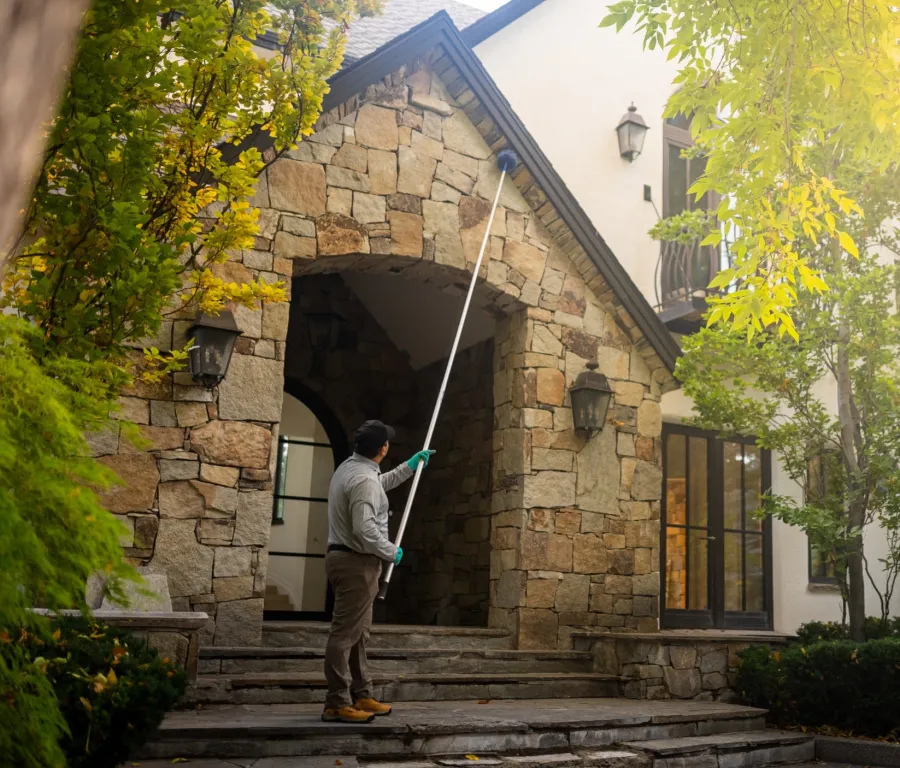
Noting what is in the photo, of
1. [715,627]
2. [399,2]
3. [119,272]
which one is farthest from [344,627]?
[399,2]

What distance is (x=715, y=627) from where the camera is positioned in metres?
9.48

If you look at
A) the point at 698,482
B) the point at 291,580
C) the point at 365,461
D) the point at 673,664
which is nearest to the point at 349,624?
the point at 365,461

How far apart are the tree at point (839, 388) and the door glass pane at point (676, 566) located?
69.1 inches

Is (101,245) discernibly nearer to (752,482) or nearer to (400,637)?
(400,637)

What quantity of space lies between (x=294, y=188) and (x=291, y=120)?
1653 millimetres

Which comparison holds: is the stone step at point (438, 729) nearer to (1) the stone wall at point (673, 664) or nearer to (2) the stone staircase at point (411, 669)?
(2) the stone staircase at point (411, 669)

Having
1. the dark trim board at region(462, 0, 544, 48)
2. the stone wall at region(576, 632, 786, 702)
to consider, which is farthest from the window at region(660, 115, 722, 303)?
the stone wall at region(576, 632, 786, 702)

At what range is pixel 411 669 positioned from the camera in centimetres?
619

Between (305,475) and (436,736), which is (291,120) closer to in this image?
(436,736)

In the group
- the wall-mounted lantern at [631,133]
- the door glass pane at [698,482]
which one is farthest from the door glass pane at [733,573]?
the wall-mounted lantern at [631,133]

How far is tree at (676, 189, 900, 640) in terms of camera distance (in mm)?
7273

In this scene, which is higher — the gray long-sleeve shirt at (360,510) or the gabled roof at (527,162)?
the gabled roof at (527,162)

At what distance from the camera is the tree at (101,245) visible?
2211 mm

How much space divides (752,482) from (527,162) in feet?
15.3
